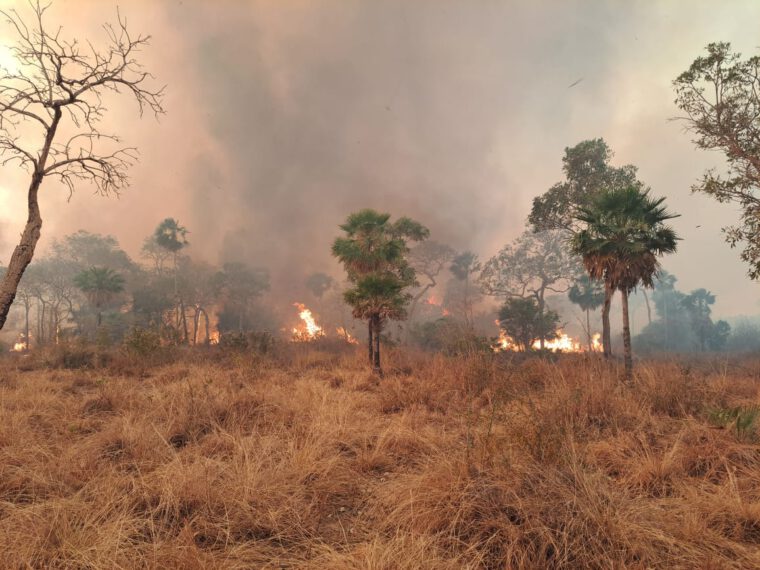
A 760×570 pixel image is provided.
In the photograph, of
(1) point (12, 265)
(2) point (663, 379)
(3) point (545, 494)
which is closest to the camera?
(3) point (545, 494)

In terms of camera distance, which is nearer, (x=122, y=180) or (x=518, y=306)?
(x=122, y=180)

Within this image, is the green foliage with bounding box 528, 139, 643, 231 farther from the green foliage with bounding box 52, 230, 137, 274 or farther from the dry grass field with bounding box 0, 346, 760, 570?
the green foliage with bounding box 52, 230, 137, 274

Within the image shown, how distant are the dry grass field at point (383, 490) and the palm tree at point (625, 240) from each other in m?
A: 9.26

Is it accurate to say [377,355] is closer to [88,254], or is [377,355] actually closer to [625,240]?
[625,240]

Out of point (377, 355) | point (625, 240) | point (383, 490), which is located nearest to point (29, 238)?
point (383, 490)

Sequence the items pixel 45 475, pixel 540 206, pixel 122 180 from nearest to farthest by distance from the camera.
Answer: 1. pixel 45 475
2. pixel 122 180
3. pixel 540 206

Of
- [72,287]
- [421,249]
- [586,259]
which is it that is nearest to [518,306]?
[586,259]

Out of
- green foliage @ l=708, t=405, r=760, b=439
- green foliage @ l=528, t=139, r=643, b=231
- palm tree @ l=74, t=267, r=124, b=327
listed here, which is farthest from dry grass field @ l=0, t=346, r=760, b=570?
palm tree @ l=74, t=267, r=124, b=327

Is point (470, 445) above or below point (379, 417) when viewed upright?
above

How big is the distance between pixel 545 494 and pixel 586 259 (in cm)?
1502

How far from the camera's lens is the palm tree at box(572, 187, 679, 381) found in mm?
13594

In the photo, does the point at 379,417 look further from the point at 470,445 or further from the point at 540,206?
the point at 540,206

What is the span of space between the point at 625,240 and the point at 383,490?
15130 millimetres

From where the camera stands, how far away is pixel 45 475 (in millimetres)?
3600
